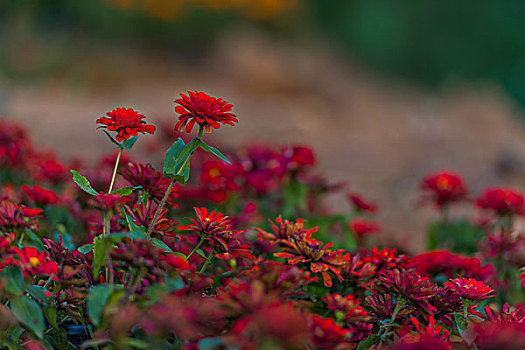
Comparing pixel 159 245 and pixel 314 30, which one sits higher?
pixel 314 30

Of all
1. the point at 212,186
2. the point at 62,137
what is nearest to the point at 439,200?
the point at 212,186

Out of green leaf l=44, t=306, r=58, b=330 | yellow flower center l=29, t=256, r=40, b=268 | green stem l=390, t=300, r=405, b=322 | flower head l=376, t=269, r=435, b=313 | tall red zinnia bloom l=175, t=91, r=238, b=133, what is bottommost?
green leaf l=44, t=306, r=58, b=330

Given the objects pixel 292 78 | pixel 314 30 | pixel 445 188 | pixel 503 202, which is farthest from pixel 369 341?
pixel 314 30

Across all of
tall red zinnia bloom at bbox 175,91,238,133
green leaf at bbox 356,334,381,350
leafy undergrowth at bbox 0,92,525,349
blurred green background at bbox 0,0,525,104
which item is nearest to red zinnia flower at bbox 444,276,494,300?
leafy undergrowth at bbox 0,92,525,349

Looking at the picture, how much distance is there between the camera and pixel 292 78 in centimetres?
423

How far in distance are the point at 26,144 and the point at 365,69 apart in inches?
150

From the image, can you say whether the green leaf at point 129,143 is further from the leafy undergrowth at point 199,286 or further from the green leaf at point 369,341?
the green leaf at point 369,341

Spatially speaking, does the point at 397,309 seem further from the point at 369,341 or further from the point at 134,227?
the point at 134,227

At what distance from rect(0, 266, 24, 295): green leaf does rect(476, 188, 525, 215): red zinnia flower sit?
42.5 inches

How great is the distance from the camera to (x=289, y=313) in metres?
0.38

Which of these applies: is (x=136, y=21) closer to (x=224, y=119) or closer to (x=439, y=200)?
(x=439, y=200)

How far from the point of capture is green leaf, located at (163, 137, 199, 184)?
591mm

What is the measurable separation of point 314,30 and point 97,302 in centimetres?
445

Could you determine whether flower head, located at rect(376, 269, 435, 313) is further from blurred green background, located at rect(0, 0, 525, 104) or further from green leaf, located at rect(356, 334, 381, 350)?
blurred green background, located at rect(0, 0, 525, 104)
